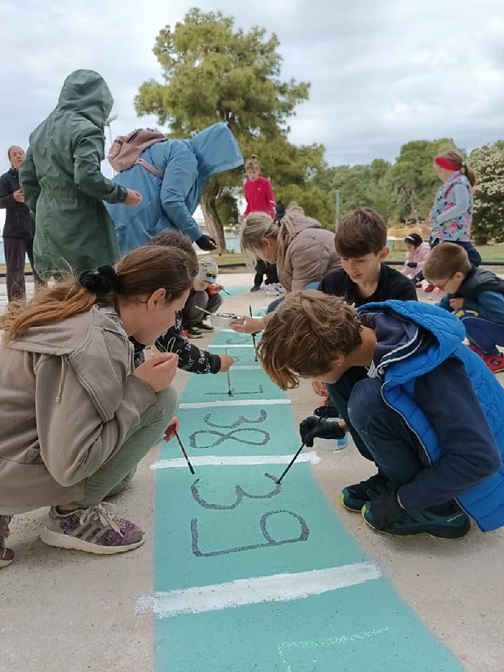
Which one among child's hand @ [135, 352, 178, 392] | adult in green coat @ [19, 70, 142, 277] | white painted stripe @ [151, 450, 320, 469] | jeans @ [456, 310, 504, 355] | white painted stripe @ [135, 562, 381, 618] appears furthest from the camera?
jeans @ [456, 310, 504, 355]

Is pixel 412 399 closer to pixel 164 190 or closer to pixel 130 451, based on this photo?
pixel 130 451

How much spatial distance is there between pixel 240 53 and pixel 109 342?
58.7ft

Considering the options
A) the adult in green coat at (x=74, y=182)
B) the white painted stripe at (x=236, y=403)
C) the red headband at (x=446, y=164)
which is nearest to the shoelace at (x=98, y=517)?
the white painted stripe at (x=236, y=403)

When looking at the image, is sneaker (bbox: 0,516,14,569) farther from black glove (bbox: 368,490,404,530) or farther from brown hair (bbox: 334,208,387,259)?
brown hair (bbox: 334,208,387,259)

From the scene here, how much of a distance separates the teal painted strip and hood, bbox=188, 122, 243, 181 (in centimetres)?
190

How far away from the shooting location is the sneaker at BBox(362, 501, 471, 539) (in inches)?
65.7

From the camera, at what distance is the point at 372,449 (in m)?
1.67

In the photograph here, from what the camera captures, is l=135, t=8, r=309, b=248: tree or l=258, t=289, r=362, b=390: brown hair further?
l=135, t=8, r=309, b=248: tree

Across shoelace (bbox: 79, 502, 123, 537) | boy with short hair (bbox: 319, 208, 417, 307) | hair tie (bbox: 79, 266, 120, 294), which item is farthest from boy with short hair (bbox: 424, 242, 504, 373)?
shoelace (bbox: 79, 502, 123, 537)

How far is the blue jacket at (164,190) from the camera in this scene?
332cm

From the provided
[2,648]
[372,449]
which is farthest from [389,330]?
[2,648]

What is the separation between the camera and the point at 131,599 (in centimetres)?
144

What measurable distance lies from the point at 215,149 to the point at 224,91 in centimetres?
1427

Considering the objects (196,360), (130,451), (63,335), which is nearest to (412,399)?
(130,451)
